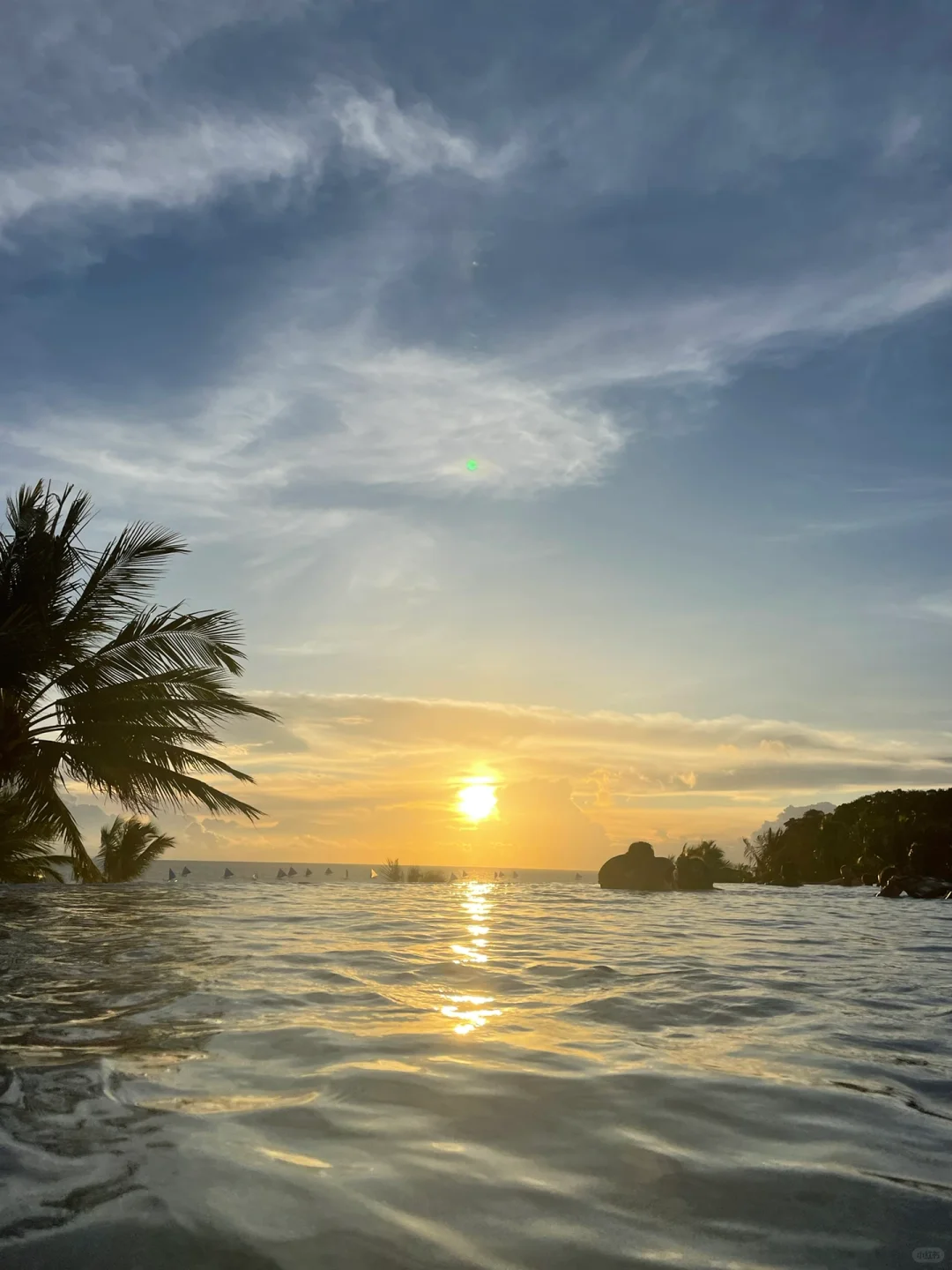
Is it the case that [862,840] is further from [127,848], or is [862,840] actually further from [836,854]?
[127,848]

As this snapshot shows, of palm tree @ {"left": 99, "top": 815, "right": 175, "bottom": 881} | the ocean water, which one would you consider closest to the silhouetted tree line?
palm tree @ {"left": 99, "top": 815, "right": 175, "bottom": 881}

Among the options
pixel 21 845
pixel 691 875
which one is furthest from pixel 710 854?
pixel 21 845

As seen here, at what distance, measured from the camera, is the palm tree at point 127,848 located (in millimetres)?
24953

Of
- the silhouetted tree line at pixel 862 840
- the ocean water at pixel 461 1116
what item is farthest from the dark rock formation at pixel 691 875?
the ocean water at pixel 461 1116

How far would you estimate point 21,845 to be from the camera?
658 inches

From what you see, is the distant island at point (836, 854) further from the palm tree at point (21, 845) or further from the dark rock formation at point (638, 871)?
the palm tree at point (21, 845)

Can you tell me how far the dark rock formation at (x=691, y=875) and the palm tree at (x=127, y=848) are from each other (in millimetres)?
20041

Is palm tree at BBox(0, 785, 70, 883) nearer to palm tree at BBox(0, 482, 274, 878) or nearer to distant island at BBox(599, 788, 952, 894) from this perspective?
palm tree at BBox(0, 482, 274, 878)

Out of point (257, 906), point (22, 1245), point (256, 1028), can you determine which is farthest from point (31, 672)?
point (22, 1245)

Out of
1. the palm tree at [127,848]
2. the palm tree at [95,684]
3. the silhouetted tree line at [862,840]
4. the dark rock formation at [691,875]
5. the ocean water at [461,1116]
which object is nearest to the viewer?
the ocean water at [461,1116]

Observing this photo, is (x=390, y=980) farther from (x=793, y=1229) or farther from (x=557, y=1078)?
(x=793, y=1229)

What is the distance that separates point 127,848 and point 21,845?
8.92 metres

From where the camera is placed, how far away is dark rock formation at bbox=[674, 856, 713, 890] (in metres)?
35.1

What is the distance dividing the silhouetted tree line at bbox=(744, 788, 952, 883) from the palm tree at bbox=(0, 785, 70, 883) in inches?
1735
